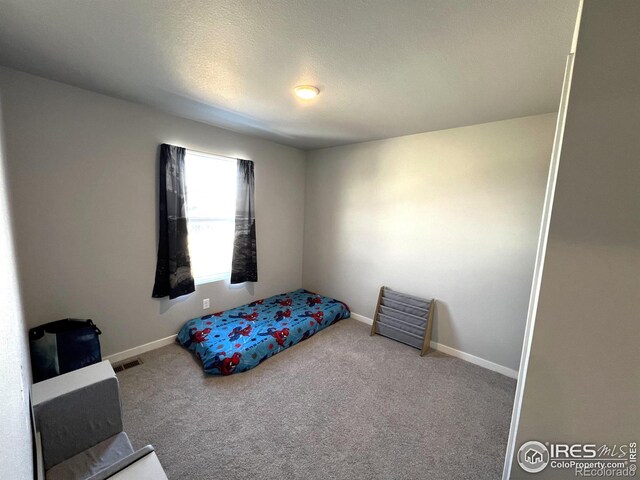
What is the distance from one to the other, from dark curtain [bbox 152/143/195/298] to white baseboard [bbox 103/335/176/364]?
1.58ft

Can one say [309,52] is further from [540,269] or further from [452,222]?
[452,222]

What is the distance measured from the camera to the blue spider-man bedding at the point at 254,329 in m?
2.32

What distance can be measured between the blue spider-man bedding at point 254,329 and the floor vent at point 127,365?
1.28 ft

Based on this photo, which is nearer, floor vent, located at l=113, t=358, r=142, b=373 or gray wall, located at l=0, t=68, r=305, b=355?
gray wall, located at l=0, t=68, r=305, b=355

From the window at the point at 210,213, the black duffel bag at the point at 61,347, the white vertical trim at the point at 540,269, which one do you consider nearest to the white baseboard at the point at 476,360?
the white vertical trim at the point at 540,269

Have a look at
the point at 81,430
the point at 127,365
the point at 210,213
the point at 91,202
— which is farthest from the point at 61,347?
the point at 210,213

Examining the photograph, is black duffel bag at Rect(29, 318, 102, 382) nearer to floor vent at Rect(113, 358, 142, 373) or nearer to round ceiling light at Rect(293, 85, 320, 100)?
floor vent at Rect(113, 358, 142, 373)

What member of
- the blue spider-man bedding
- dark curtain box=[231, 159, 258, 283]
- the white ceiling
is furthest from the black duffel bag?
the white ceiling

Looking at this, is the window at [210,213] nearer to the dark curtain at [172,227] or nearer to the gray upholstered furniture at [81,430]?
the dark curtain at [172,227]

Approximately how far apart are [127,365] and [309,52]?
9.52ft

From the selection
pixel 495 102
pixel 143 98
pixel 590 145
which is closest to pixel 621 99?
pixel 590 145

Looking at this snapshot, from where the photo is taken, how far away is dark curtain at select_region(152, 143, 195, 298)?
2.47m

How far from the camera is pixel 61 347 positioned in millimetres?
1859

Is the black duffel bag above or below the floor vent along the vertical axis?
above
